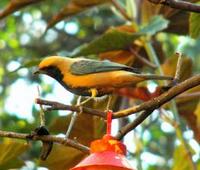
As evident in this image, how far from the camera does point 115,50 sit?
260cm

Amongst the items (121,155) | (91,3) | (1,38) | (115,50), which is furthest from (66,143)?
(1,38)

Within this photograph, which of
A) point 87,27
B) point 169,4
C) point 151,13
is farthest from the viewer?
point 87,27

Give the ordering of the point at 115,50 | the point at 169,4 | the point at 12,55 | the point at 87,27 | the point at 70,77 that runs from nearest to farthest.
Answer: the point at 169,4 < the point at 70,77 < the point at 115,50 < the point at 87,27 < the point at 12,55

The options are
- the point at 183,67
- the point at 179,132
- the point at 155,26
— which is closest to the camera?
the point at 179,132

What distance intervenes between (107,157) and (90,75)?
1.28ft

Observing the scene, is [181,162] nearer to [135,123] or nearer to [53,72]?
[53,72]

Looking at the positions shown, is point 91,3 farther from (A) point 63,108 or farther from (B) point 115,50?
(A) point 63,108

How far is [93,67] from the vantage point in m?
1.62

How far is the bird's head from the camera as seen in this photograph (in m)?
1.60

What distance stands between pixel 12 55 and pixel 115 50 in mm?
3574

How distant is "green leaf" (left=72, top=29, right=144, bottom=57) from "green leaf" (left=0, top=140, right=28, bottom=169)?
2.05 ft

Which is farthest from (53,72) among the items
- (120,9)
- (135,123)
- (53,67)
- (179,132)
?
(120,9)

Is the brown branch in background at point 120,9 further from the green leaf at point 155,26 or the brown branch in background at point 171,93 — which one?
the brown branch in background at point 171,93

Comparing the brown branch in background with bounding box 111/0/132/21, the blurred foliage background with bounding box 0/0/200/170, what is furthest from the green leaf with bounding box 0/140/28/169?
the brown branch in background with bounding box 111/0/132/21
